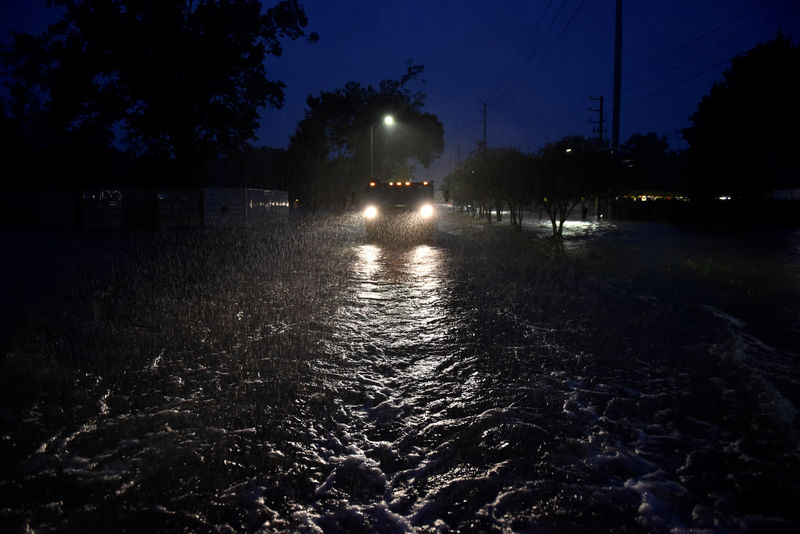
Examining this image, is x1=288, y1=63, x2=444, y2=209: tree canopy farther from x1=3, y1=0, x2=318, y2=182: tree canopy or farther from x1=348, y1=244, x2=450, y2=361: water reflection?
x1=348, y1=244, x2=450, y2=361: water reflection

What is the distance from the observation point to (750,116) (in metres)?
41.3

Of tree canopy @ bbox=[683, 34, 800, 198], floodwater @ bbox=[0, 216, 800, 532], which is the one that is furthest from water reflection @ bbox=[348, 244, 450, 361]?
tree canopy @ bbox=[683, 34, 800, 198]

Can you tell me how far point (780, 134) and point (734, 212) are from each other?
43.0 feet

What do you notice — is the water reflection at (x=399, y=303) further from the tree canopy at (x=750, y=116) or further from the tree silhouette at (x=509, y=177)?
the tree canopy at (x=750, y=116)

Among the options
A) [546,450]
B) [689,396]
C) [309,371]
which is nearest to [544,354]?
[689,396]

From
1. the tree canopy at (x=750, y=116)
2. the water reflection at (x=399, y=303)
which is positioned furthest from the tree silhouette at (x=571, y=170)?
the tree canopy at (x=750, y=116)

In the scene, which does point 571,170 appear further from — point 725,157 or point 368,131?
point 368,131

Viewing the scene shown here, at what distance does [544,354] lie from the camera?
18.6ft

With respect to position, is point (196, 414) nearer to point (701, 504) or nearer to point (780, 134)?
Answer: point (701, 504)

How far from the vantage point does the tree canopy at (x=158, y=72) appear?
86.2ft

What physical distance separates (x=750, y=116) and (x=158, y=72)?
44.4 metres

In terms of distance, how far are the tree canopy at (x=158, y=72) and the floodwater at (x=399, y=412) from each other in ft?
70.8

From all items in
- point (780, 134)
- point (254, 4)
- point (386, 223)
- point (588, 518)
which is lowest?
point (588, 518)

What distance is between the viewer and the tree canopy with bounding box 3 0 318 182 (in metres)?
26.3
